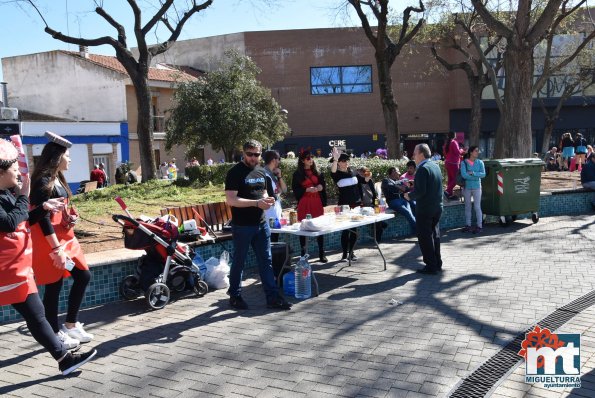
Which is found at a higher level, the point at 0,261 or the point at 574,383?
the point at 0,261

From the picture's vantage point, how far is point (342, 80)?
4016 cm

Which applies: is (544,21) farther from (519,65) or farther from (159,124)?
(159,124)

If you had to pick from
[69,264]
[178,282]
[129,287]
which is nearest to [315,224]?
[178,282]

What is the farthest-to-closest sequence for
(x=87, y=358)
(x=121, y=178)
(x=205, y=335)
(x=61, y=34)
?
(x=121, y=178) < (x=61, y=34) < (x=205, y=335) < (x=87, y=358)

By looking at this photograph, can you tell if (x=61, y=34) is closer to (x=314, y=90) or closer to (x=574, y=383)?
(x=574, y=383)

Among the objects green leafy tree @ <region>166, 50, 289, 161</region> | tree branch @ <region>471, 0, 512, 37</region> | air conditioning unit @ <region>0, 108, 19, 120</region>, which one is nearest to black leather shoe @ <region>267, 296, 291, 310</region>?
air conditioning unit @ <region>0, 108, 19, 120</region>

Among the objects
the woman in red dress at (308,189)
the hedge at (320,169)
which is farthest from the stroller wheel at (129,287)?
the hedge at (320,169)

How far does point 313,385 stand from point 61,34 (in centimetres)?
1532

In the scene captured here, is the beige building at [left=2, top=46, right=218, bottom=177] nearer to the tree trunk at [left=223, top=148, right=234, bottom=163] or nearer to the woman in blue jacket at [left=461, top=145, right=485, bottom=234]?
the tree trunk at [left=223, top=148, right=234, bottom=163]

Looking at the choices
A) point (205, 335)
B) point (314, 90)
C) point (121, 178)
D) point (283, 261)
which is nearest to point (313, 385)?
point (205, 335)

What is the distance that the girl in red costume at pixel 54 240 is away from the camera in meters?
4.68

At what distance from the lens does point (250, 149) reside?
6.17 metres

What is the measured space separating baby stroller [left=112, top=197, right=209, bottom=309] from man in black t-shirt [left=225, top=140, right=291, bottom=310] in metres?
0.79

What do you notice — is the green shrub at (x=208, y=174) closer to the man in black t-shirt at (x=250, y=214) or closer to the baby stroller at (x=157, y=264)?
the baby stroller at (x=157, y=264)
